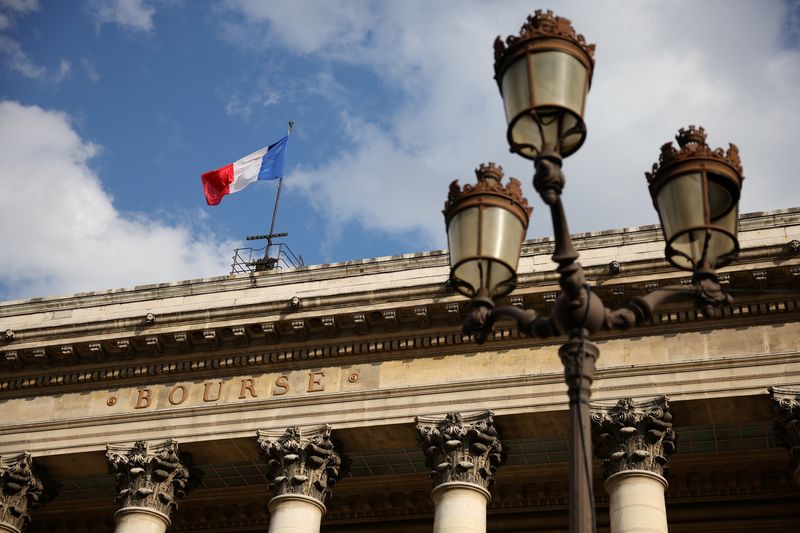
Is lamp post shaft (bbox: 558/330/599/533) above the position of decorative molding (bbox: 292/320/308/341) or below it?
below

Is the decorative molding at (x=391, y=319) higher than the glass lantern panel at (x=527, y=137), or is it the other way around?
the decorative molding at (x=391, y=319)

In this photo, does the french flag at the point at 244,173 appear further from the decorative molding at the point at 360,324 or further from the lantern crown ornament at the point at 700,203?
the lantern crown ornament at the point at 700,203

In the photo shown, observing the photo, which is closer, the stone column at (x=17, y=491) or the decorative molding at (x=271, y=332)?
the decorative molding at (x=271, y=332)

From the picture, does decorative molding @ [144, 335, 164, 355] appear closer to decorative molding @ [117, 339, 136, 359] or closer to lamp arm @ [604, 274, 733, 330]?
decorative molding @ [117, 339, 136, 359]

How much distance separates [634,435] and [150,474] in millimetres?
9892

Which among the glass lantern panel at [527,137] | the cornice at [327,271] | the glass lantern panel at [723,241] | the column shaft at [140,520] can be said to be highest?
the cornice at [327,271]

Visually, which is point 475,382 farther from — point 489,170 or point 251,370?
point 489,170

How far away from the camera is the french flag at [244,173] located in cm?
3484

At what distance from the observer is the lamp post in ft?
32.6

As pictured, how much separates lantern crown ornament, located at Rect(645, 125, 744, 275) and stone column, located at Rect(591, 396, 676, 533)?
1076cm

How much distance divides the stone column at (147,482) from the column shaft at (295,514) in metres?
2.56

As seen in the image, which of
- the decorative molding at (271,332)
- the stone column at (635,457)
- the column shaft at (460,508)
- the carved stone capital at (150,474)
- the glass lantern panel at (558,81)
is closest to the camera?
the glass lantern panel at (558,81)

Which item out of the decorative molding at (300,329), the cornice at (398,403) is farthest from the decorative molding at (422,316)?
the decorative molding at (300,329)

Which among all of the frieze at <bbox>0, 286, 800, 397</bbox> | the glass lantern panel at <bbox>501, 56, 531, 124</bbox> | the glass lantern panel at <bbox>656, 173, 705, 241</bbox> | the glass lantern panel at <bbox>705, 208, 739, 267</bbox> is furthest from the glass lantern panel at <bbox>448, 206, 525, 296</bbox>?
the frieze at <bbox>0, 286, 800, 397</bbox>
